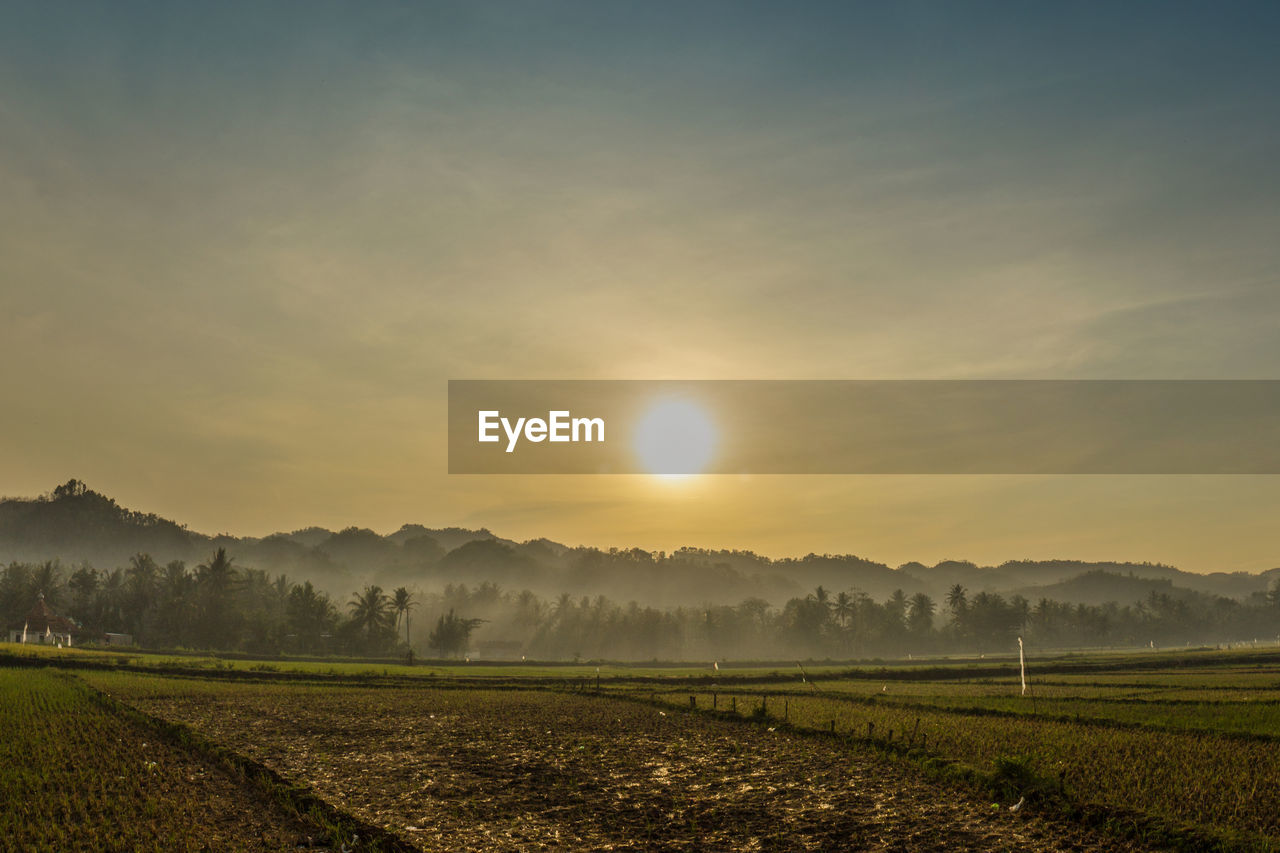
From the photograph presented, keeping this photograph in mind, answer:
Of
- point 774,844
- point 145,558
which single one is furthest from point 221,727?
point 145,558

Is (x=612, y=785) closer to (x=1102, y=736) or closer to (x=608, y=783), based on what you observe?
(x=608, y=783)

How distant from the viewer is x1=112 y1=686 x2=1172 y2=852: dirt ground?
58.4 ft

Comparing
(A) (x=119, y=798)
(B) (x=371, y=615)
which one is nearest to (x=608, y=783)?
(A) (x=119, y=798)

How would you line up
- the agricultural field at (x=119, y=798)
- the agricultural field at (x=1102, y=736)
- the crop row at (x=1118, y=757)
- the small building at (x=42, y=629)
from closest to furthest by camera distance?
the agricultural field at (x=119, y=798)
the crop row at (x=1118, y=757)
the agricultural field at (x=1102, y=736)
the small building at (x=42, y=629)

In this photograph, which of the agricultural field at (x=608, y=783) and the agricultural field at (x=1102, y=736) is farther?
the agricultural field at (x=1102, y=736)

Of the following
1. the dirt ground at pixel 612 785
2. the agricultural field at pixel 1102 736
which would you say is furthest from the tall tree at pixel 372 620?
the dirt ground at pixel 612 785

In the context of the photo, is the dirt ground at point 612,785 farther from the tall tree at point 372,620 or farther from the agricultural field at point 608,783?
the tall tree at point 372,620

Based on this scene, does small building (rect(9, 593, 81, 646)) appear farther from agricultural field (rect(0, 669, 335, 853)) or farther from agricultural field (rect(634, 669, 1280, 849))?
agricultural field (rect(634, 669, 1280, 849))

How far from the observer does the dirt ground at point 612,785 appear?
17812mm

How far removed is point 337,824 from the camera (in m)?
18.3

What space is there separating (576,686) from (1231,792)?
46130 mm

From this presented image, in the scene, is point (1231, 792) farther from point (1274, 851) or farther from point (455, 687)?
point (455, 687)

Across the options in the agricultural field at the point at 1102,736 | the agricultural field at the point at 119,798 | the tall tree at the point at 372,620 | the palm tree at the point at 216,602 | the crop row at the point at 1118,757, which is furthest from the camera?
the tall tree at the point at 372,620

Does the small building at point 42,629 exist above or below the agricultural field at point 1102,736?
below
